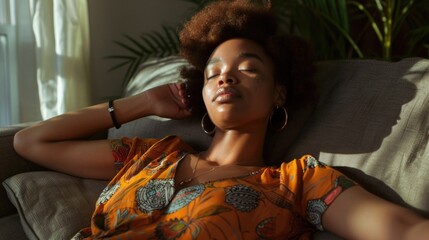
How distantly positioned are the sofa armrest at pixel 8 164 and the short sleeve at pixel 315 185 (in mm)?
800

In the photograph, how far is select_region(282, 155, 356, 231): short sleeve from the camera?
1.17m

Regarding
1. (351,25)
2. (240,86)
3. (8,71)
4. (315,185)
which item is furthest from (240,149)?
(351,25)

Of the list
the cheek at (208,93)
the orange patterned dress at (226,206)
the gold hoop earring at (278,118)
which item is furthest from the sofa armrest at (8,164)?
the gold hoop earring at (278,118)

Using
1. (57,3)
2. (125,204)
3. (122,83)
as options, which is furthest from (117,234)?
(122,83)

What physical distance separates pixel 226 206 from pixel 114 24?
1.75m

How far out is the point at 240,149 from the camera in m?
1.42

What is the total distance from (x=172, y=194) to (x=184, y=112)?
A: 39 centimetres

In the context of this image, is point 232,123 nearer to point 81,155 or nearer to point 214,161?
point 214,161

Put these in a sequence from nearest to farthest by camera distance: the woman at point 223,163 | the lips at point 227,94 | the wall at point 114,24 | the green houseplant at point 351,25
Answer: the woman at point 223,163 → the lips at point 227,94 → the green houseplant at point 351,25 → the wall at point 114,24

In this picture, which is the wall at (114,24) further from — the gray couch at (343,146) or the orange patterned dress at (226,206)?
the orange patterned dress at (226,206)

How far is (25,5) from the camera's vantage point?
7.47 ft

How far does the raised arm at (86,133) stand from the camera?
153 centimetres

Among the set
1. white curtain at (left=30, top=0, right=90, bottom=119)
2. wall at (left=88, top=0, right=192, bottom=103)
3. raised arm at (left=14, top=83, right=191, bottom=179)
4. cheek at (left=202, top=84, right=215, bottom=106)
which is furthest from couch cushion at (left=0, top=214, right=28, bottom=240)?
wall at (left=88, top=0, right=192, bottom=103)

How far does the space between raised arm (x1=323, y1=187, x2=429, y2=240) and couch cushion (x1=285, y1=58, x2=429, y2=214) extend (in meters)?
0.08
